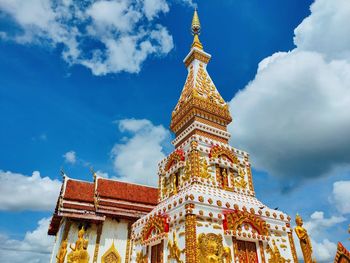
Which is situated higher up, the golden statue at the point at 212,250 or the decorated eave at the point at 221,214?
the decorated eave at the point at 221,214

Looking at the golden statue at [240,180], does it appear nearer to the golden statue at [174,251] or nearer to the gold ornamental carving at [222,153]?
the gold ornamental carving at [222,153]

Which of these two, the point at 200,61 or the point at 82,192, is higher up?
the point at 200,61

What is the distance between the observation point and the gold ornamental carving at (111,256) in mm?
20609

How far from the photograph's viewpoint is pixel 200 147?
15094mm

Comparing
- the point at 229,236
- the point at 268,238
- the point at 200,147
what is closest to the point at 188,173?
the point at 200,147

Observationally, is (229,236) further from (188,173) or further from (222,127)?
(222,127)

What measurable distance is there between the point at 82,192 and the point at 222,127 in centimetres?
1241

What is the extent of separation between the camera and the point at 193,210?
1164cm

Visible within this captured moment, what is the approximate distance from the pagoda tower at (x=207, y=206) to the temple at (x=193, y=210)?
0.13ft

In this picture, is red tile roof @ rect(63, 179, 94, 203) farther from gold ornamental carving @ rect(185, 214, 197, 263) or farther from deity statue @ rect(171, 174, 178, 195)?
gold ornamental carving @ rect(185, 214, 197, 263)

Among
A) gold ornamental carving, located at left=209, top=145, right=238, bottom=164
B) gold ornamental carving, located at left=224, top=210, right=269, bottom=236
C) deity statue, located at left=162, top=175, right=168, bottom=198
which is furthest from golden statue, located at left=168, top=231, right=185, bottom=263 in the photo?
gold ornamental carving, located at left=209, top=145, right=238, bottom=164

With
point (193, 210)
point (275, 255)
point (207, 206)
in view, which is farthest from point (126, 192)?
point (275, 255)

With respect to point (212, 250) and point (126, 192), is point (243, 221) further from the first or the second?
point (126, 192)

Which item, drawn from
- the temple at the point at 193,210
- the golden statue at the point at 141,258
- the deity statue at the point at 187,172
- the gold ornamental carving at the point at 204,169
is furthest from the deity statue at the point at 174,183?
the golden statue at the point at 141,258
